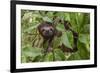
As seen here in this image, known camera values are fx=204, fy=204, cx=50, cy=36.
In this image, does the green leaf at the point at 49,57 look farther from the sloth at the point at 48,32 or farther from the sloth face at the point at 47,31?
the sloth face at the point at 47,31

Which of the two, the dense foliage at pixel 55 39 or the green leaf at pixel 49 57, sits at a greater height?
the dense foliage at pixel 55 39

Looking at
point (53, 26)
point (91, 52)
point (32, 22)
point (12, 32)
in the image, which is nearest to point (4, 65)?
point (12, 32)

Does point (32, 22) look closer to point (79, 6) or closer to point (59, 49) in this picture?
point (59, 49)

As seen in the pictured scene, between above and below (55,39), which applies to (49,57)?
below

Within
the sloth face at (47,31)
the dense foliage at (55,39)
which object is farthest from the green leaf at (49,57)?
the sloth face at (47,31)

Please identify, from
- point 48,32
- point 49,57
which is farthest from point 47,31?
point 49,57

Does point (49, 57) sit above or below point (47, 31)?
below

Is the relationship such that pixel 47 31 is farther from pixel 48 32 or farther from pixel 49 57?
pixel 49 57

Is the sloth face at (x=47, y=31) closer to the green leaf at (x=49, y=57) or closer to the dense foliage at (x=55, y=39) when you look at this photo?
the dense foliage at (x=55, y=39)

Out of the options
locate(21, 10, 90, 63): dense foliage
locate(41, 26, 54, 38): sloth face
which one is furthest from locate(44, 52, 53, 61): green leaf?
locate(41, 26, 54, 38): sloth face
